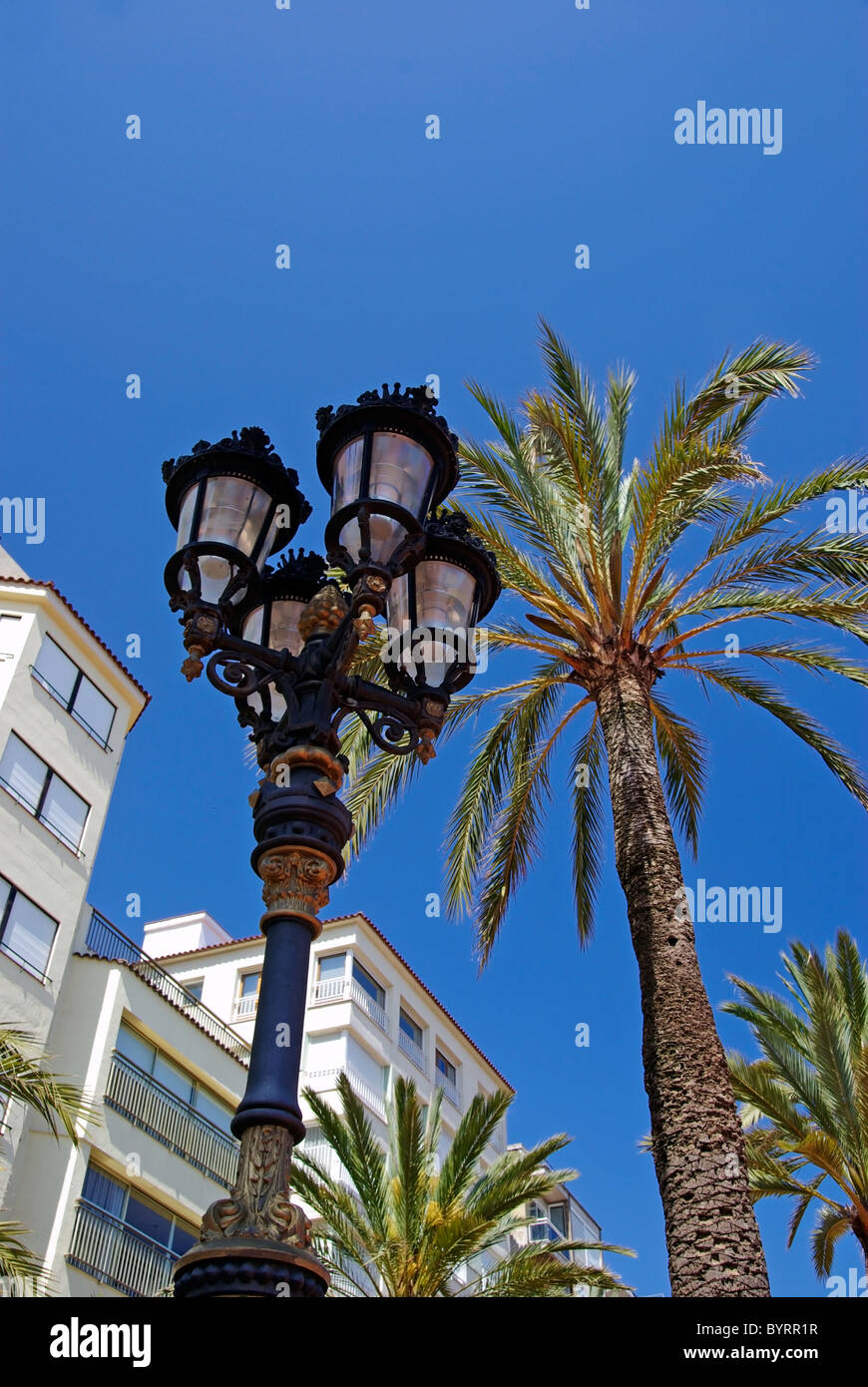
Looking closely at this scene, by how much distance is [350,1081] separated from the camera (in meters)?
35.5

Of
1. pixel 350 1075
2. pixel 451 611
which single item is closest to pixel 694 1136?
pixel 451 611

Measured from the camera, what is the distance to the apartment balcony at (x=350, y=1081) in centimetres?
3494

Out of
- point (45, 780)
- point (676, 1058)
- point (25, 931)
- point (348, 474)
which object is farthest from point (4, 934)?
point (348, 474)

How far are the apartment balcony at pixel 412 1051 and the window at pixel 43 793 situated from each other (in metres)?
17.4

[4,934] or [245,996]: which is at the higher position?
[245,996]

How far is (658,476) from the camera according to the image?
12.2 metres

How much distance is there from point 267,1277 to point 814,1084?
50.4 ft

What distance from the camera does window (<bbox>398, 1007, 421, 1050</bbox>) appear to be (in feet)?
134

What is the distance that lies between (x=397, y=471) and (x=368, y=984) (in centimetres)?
3495

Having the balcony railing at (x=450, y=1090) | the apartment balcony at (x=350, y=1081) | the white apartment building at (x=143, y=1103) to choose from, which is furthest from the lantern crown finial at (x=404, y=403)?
the balcony railing at (x=450, y=1090)

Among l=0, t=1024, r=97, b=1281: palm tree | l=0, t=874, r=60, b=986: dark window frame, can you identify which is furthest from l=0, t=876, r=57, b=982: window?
l=0, t=1024, r=97, b=1281: palm tree

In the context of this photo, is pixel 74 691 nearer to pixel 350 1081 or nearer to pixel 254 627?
pixel 350 1081

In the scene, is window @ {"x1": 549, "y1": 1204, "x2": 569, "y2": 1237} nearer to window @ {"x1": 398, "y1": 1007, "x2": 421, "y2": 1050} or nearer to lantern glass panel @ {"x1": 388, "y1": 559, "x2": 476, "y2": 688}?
window @ {"x1": 398, "y1": 1007, "x2": 421, "y2": 1050}

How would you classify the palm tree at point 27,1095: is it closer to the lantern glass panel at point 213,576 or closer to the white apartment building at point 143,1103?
the white apartment building at point 143,1103
